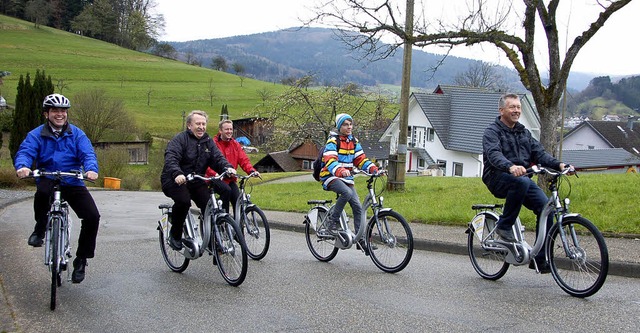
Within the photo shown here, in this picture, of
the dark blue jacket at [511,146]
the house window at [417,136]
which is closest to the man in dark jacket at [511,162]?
the dark blue jacket at [511,146]

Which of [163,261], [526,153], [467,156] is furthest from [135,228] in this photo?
[467,156]

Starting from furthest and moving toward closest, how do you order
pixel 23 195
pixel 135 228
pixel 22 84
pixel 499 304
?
pixel 22 84
pixel 23 195
pixel 135 228
pixel 499 304

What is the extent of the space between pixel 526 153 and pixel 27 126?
39.1m

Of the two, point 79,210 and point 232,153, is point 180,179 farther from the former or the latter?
point 232,153

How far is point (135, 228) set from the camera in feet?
43.1

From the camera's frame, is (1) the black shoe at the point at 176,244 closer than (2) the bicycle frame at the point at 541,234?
No

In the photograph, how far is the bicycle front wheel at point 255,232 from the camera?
8797 millimetres

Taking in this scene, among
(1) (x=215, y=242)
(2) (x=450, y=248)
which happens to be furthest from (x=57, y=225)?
(2) (x=450, y=248)

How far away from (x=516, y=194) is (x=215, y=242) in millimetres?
3402

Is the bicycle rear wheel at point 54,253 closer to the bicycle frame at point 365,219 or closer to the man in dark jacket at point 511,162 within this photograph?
the bicycle frame at point 365,219

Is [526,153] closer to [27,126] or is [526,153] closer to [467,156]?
[27,126]

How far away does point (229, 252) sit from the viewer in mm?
7328

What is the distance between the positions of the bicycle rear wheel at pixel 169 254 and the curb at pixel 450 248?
3.71 meters

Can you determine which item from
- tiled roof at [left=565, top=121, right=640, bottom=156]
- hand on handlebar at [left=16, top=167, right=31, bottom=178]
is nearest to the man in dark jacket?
hand on handlebar at [left=16, top=167, right=31, bottom=178]
